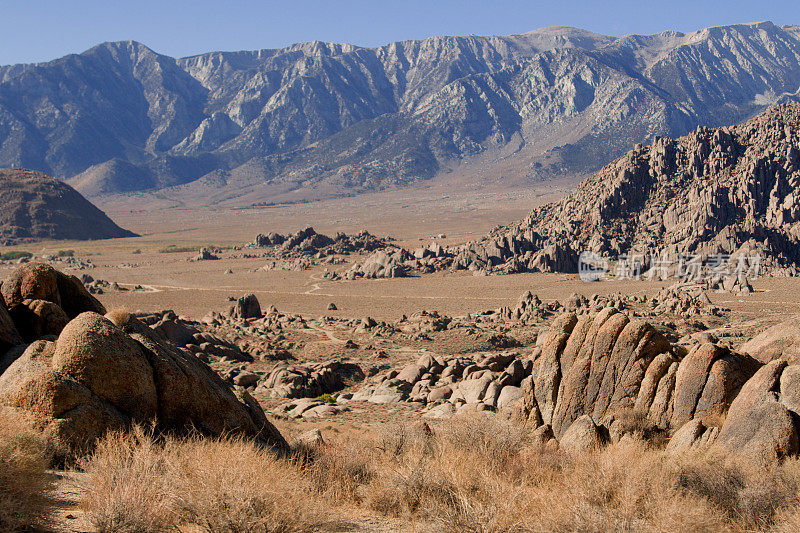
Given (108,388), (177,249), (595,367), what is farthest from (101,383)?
(177,249)

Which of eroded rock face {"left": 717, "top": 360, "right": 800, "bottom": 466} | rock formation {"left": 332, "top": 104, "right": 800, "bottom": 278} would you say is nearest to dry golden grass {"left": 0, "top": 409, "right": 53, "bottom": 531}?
eroded rock face {"left": 717, "top": 360, "right": 800, "bottom": 466}

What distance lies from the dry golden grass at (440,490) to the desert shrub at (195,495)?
0.05ft

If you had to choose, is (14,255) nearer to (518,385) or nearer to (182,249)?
(182,249)

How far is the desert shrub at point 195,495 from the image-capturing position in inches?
250

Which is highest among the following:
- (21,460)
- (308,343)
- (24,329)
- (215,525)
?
(24,329)

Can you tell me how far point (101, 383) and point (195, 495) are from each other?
122 inches

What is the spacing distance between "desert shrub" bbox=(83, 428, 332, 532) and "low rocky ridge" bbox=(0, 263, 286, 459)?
3.53 feet

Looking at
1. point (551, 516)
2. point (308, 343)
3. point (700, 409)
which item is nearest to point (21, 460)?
point (551, 516)

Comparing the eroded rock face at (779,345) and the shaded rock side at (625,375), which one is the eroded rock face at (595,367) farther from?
the eroded rock face at (779,345)

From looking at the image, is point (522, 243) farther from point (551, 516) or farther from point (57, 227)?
point (57, 227)

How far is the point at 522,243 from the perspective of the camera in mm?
62156

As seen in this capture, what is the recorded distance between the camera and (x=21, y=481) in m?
6.35

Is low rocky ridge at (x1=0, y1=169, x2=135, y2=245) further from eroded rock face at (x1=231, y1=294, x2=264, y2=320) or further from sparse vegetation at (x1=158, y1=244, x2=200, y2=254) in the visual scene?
eroded rock face at (x1=231, y1=294, x2=264, y2=320)

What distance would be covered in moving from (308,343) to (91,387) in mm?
23820
